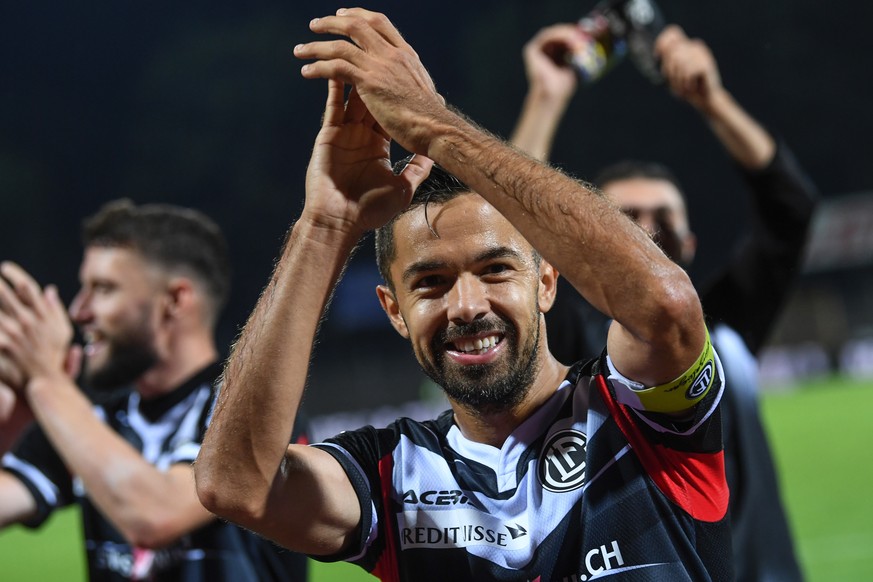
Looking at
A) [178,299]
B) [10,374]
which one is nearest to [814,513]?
[178,299]

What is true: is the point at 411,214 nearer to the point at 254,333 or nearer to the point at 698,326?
the point at 254,333

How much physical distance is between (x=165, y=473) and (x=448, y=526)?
4.24ft

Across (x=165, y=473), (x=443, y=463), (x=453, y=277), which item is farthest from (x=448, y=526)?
(x=165, y=473)

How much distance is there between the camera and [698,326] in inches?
84.4

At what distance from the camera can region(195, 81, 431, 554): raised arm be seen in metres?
2.29

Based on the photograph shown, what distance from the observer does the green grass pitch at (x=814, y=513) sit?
357 inches

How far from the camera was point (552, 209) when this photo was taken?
215 centimetres

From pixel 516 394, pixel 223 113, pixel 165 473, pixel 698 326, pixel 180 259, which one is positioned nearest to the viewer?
pixel 698 326

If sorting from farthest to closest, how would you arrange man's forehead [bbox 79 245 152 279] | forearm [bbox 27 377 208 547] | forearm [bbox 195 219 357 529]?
1. man's forehead [bbox 79 245 152 279]
2. forearm [bbox 27 377 208 547]
3. forearm [bbox 195 219 357 529]

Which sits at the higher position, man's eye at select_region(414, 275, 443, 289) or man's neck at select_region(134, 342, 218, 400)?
man's neck at select_region(134, 342, 218, 400)

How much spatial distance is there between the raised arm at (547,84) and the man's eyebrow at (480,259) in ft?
6.24

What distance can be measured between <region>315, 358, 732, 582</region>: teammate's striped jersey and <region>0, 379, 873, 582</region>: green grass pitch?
167 inches

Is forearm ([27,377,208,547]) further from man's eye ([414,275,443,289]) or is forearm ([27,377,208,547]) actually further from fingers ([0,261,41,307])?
man's eye ([414,275,443,289])

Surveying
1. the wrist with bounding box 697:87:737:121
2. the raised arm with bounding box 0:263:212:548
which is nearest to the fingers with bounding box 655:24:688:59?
the wrist with bounding box 697:87:737:121
